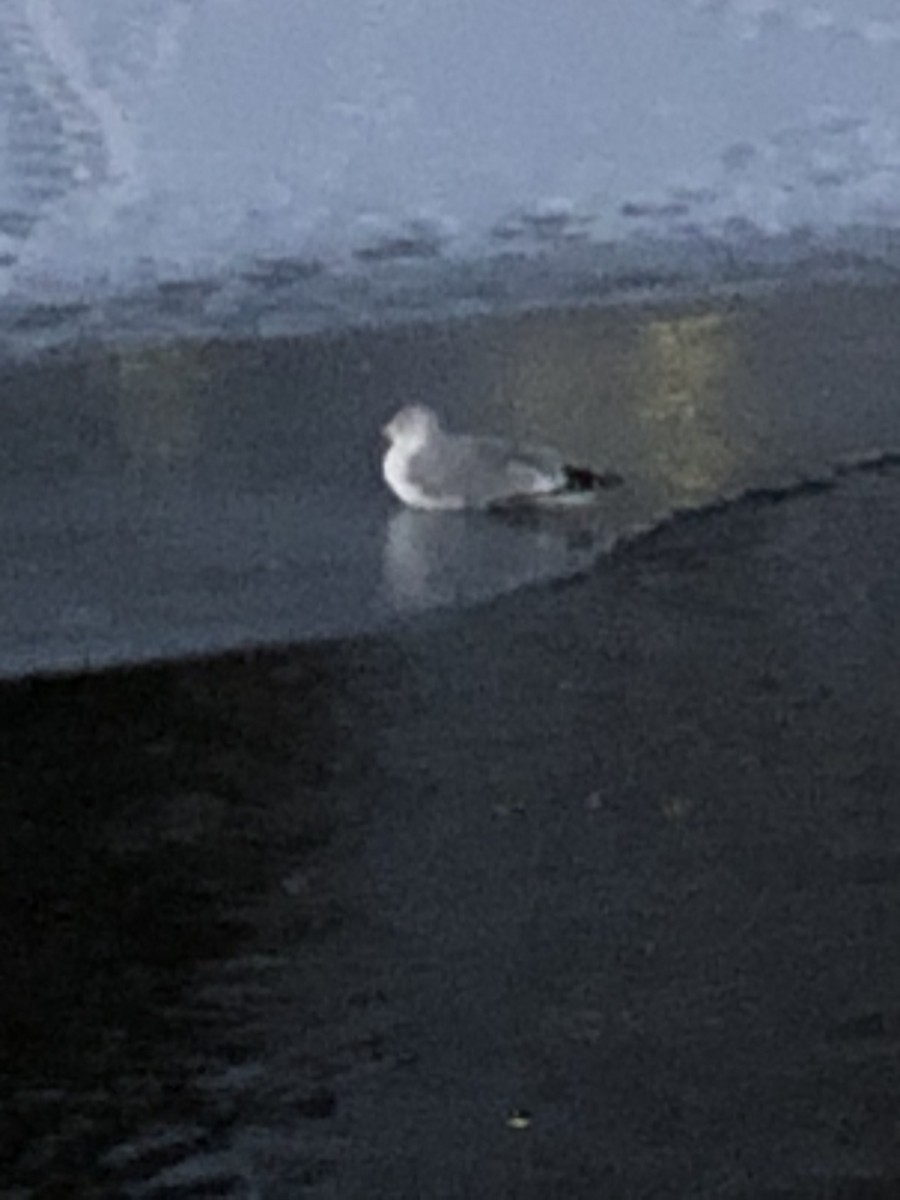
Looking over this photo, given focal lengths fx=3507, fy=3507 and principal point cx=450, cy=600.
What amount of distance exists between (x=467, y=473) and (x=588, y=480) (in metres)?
0.20

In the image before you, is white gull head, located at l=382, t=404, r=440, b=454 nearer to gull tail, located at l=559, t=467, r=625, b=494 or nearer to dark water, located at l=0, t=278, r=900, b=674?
dark water, located at l=0, t=278, r=900, b=674

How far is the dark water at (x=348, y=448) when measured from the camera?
4.96 meters

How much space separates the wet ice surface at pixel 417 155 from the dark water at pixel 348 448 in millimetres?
329

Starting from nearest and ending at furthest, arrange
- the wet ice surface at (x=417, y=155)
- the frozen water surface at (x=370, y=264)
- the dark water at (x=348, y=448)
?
the dark water at (x=348, y=448) → the frozen water surface at (x=370, y=264) → the wet ice surface at (x=417, y=155)

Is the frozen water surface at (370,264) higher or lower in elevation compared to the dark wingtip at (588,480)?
Answer: higher

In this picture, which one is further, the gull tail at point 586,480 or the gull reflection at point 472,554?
the gull tail at point 586,480

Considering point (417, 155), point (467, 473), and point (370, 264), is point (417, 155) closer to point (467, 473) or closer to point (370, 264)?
point (370, 264)

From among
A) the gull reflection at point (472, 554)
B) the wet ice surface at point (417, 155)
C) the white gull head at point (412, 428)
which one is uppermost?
the wet ice surface at point (417, 155)

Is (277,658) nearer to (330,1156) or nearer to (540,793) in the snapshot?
(540,793)

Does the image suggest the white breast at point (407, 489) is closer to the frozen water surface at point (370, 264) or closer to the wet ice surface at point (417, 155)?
the frozen water surface at point (370, 264)

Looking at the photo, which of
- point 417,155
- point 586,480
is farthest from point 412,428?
point 417,155

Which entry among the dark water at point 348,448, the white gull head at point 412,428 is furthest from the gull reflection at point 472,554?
the white gull head at point 412,428

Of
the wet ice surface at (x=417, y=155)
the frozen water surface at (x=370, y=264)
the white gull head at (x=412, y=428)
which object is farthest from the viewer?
the wet ice surface at (x=417, y=155)

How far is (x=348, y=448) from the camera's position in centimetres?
570
